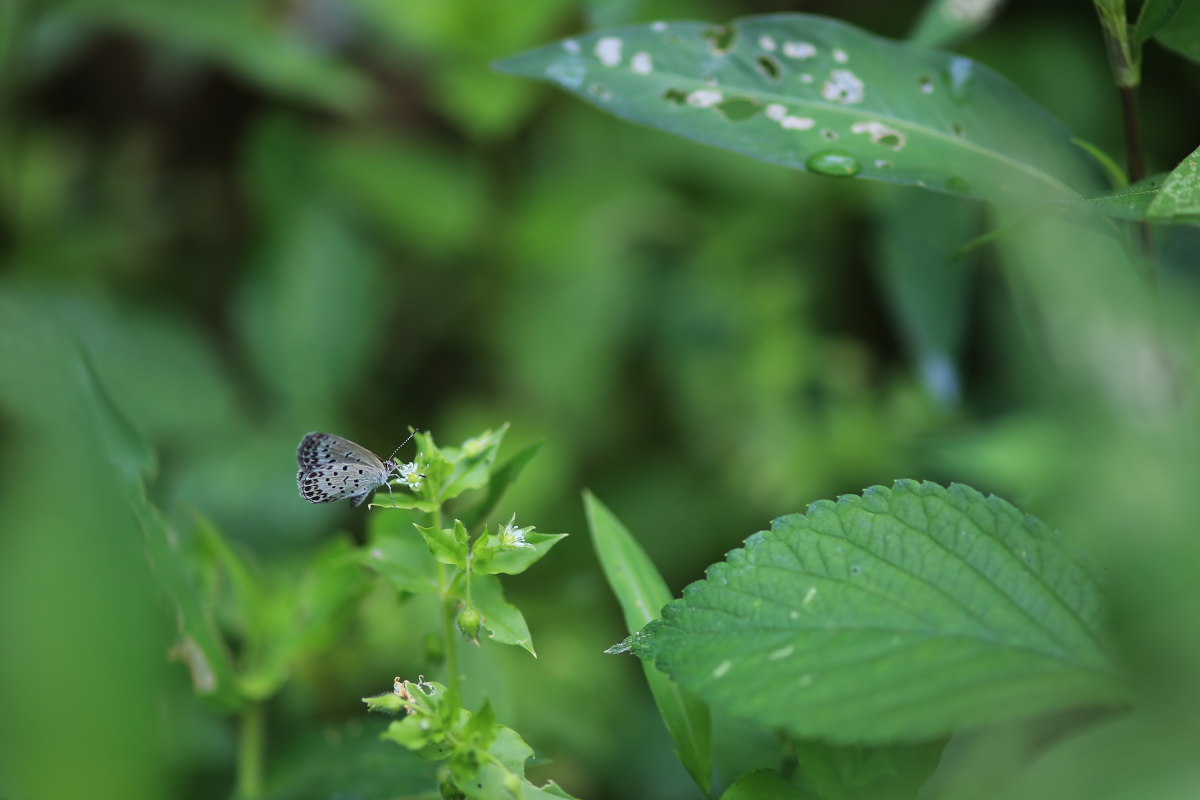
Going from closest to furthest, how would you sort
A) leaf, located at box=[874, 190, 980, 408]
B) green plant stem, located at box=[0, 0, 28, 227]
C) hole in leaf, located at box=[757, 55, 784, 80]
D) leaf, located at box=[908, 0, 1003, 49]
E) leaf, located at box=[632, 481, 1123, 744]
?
leaf, located at box=[632, 481, 1123, 744] < hole in leaf, located at box=[757, 55, 784, 80] < leaf, located at box=[908, 0, 1003, 49] < leaf, located at box=[874, 190, 980, 408] < green plant stem, located at box=[0, 0, 28, 227]

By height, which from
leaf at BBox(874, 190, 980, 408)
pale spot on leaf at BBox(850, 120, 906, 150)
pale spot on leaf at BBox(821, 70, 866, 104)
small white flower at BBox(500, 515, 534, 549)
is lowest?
leaf at BBox(874, 190, 980, 408)

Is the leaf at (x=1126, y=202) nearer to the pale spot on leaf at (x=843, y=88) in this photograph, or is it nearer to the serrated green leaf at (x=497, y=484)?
the pale spot on leaf at (x=843, y=88)

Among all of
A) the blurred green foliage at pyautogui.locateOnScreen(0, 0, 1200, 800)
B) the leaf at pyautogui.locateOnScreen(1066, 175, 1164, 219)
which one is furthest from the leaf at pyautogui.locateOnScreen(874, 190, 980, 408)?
the leaf at pyautogui.locateOnScreen(1066, 175, 1164, 219)

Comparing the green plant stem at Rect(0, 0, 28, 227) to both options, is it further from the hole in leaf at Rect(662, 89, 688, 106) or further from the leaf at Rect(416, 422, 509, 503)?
the leaf at Rect(416, 422, 509, 503)

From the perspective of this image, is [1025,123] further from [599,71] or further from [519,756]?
[519,756]

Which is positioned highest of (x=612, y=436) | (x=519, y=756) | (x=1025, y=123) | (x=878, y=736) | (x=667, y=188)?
(x=1025, y=123)

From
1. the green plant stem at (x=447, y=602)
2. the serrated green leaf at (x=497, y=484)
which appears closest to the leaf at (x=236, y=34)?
the serrated green leaf at (x=497, y=484)

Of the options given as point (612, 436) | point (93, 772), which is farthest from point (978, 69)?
point (612, 436)
